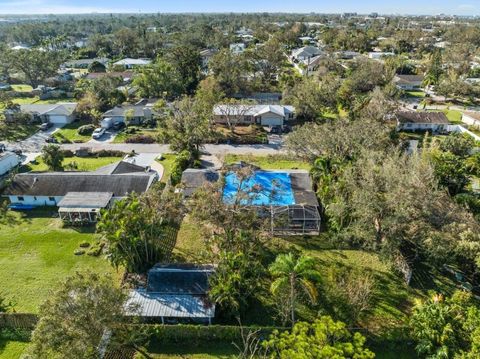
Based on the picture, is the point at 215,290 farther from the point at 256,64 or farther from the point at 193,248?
the point at 256,64

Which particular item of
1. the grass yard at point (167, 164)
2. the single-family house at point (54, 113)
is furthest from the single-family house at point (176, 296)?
the single-family house at point (54, 113)

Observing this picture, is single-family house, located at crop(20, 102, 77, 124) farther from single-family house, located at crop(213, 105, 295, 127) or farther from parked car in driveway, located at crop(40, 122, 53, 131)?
single-family house, located at crop(213, 105, 295, 127)

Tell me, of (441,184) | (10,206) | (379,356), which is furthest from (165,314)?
(441,184)

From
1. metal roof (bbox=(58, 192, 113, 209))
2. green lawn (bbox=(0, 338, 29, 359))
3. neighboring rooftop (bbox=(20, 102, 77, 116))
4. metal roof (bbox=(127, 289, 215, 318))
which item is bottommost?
green lawn (bbox=(0, 338, 29, 359))

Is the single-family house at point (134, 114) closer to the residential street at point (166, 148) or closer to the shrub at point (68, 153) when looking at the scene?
the residential street at point (166, 148)

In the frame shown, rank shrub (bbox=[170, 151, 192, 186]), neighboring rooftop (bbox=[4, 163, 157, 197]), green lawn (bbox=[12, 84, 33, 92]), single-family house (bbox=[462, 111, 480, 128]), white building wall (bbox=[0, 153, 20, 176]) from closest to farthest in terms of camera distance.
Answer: neighboring rooftop (bbox=[4, 163, 157, 197])
shrub (bbox=[170, 151, 192, 186])
white building wall (bbox=[0, 153, 20, 176])
single-family house (bbox=[462, 111, 480, 128])
green lawn (bbox=[12, 84, 33, 92])

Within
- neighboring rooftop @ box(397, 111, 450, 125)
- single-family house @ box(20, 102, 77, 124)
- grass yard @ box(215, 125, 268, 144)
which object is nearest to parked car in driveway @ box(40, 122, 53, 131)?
single-family house @ box(20, 102, 77, 124)
